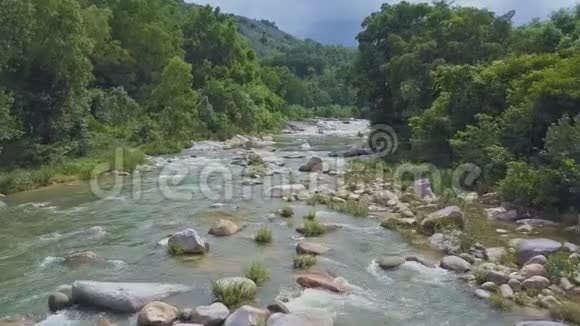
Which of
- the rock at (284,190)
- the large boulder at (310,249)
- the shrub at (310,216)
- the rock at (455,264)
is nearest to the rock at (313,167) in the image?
the rock at (284,190)

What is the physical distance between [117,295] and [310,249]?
5034 millimetres

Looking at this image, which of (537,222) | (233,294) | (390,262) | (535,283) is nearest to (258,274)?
(233,294)

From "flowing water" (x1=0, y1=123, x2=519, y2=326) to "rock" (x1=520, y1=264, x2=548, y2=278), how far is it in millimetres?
1274

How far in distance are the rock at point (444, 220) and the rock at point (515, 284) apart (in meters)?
4.13

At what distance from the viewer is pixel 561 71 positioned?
17.9 meters

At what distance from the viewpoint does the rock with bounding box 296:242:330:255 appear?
524 inches

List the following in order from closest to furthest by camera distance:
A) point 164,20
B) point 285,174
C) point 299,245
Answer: point 299,245 → point 285,174 → point 164,20

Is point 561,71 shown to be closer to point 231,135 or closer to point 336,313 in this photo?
point 336,313

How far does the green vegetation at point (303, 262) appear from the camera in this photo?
40.1 ft

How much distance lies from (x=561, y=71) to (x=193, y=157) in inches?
864

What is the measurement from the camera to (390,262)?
12414mm

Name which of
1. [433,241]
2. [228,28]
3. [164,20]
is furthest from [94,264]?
[228,28]

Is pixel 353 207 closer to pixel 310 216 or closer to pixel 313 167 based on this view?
pixel 310 216

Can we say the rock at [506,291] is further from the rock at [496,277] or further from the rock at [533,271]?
the rock at [533,271]
